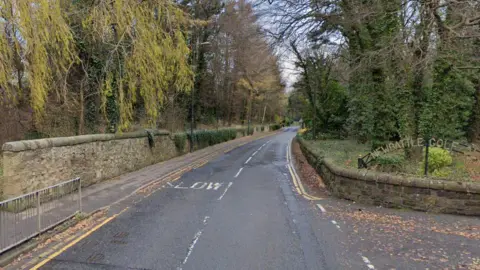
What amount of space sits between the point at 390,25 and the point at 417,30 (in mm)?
2678

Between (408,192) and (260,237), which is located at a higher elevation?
(408,192)

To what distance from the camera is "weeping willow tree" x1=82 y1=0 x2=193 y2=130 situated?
11.2 meters

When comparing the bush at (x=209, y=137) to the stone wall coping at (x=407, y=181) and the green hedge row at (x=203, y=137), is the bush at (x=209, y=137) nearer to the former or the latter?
the green hedge row at (x=203, y=137)

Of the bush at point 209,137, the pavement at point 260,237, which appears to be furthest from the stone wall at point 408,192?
the bush at point 209,137

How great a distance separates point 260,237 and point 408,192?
486 cm

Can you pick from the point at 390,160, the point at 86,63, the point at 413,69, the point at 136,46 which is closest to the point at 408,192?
the point at 390,160

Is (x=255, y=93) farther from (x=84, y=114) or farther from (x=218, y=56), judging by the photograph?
(x=84, y=114)

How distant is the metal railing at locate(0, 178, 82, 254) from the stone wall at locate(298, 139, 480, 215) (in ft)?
25.8

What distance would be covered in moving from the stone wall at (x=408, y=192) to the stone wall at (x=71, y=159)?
9.10 meters

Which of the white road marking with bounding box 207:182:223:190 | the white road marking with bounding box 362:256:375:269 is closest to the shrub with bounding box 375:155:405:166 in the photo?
the white road marking with bounding box 362:256:375:269

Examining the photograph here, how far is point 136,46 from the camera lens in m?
11.7

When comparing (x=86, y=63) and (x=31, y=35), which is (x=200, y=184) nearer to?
(x=86, y=63)

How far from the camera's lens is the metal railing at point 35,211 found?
5879 millimetres

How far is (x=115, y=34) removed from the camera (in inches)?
524
